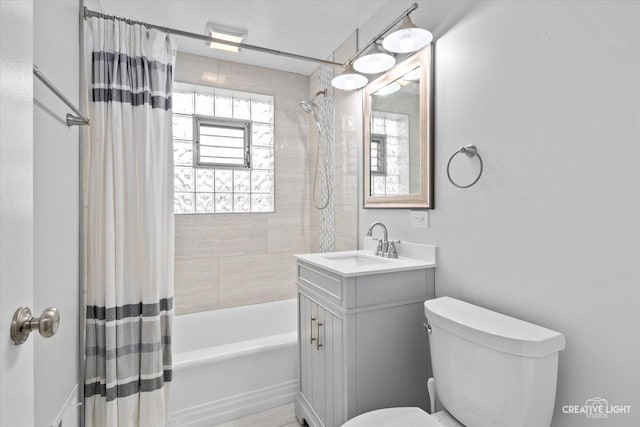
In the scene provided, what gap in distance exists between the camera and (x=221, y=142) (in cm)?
279

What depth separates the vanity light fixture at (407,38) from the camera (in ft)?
4.76

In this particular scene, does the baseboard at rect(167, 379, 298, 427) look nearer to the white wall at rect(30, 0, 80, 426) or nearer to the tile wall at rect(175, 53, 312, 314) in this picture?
the white wall at rect(30, 0, 80, 426)

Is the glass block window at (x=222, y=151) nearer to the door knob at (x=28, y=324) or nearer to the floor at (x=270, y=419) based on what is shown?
the floor at (x=270, y=419)

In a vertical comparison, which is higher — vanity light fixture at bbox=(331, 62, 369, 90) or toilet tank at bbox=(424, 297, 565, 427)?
vanity light fixture at bbox=(331, 62, 369, 90)

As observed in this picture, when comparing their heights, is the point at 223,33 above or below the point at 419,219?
above

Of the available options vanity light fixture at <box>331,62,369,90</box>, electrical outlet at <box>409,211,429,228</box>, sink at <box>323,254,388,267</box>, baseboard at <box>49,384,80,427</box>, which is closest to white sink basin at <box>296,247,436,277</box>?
sink at <box>323,254,388,267</box>

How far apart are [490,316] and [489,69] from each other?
98 centimetres

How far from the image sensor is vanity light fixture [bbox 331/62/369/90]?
194 centimetres

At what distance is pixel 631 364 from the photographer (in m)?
0.89

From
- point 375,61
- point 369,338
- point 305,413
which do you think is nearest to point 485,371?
→ point 369,338

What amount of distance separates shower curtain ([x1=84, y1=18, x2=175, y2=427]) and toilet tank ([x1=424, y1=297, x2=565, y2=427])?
1432 mm

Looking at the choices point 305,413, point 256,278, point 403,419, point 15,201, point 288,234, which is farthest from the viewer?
point 288,234

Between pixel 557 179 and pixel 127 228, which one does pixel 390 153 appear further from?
pixel 127 228

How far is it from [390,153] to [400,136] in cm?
13
